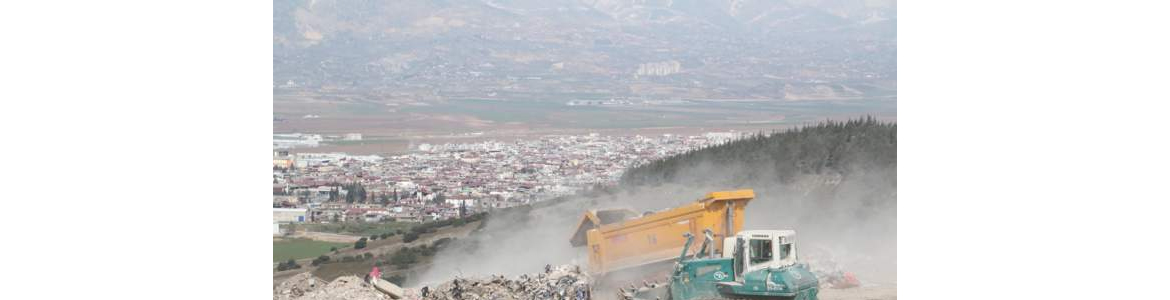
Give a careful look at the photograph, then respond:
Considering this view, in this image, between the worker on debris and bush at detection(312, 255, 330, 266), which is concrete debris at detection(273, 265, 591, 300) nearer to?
the worker on debris

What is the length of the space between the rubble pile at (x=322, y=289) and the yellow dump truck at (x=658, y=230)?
7.49 feet

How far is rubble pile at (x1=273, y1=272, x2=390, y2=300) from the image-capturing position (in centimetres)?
1388

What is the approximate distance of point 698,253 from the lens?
12938 millimetres

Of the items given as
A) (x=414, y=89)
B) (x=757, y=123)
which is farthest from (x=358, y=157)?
(x=757, y=123)

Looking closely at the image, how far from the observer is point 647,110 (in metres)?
15.3

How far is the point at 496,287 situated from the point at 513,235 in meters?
1.59

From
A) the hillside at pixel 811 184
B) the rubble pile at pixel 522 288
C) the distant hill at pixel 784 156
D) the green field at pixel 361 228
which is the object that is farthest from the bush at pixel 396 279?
the distant hill at pixel 784 156

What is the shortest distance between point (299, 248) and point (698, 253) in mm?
4717

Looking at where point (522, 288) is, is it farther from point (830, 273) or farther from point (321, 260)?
point (830, 273)

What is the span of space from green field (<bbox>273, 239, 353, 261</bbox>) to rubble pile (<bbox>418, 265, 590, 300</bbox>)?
167cm

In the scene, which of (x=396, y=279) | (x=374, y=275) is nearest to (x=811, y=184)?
(x=396, y=279)

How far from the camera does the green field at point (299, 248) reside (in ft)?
49.1

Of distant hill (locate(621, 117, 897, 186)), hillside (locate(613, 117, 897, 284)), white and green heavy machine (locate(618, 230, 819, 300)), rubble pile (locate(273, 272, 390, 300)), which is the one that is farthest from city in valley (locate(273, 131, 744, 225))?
white and green heavy machine (locate(618, 230, 819, 300))
